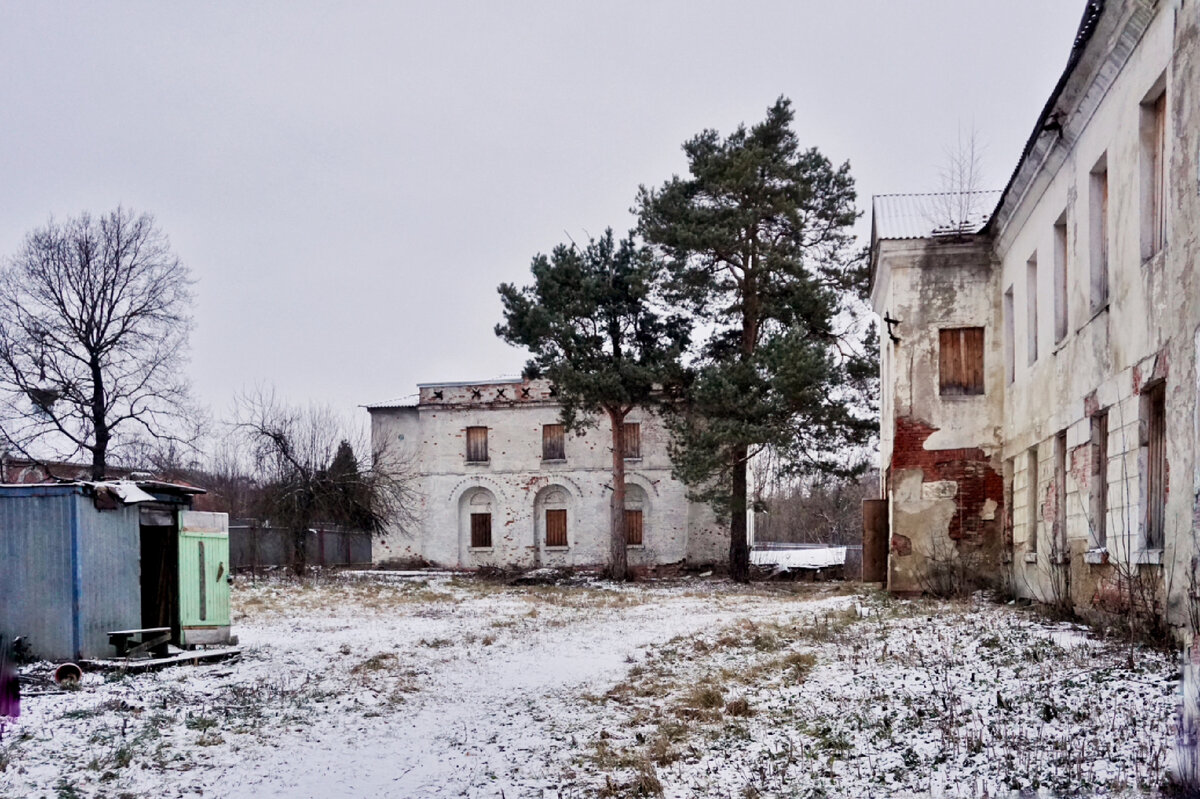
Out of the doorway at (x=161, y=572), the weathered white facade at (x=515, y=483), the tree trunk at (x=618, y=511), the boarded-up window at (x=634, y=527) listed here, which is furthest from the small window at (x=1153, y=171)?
the boarded-up window at (x=634, y=527)

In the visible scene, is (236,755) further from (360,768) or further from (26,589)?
(26,589)

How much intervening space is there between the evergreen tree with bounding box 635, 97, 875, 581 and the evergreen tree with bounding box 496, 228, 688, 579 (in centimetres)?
130

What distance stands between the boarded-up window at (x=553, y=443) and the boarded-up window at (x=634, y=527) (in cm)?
324

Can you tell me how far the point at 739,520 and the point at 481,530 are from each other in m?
12.2

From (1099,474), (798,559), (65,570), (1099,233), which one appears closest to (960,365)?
(1099,233)

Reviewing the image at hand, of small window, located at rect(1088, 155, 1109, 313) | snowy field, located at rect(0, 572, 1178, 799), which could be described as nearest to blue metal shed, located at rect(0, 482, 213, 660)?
snowy field, located at rect(0, 572, 1178, 799)

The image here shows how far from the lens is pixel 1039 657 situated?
8227 mm

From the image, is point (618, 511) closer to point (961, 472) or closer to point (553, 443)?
point (553, 443)

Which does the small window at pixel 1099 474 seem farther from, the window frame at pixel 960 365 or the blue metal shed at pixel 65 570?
the blue metal shed at pixel 65 570

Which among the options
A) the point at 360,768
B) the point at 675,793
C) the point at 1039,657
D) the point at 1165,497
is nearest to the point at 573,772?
the point at 675,793

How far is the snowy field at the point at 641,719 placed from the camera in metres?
5.70

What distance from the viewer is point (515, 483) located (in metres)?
35.6

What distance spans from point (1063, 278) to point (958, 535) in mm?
5807

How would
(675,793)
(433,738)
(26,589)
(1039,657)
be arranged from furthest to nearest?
(26,589) < (1039,657) < (433,738) < (675,793)
